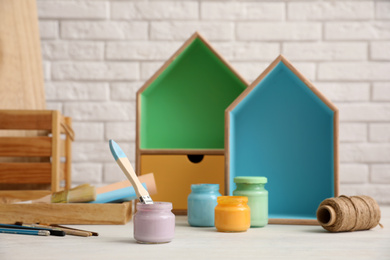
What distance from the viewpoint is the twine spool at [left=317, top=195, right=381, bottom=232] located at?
87 cm

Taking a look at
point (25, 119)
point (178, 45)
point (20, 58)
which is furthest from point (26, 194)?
point (178, 45)

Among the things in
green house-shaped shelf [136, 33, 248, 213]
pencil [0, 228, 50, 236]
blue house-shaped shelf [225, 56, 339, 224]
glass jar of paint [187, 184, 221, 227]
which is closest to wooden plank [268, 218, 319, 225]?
blue house-shaped shelf [225, 56, 339, 224]

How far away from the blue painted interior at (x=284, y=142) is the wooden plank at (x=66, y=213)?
0.89 feet

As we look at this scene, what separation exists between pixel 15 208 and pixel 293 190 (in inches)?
24.0

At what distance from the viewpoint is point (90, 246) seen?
746mm

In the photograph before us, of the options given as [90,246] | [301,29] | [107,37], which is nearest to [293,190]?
[90,246]

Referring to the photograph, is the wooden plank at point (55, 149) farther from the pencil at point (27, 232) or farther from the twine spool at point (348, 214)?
the twine spool at point (348, 214)

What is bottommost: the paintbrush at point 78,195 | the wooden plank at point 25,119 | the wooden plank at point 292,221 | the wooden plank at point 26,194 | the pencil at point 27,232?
the wooden plank at point 292,221

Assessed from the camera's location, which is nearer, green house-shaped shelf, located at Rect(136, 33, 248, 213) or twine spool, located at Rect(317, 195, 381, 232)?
twine spool, located at Rect(317, 195, 381, 232)

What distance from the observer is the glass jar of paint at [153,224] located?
762mm

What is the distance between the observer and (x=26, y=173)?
1169mm

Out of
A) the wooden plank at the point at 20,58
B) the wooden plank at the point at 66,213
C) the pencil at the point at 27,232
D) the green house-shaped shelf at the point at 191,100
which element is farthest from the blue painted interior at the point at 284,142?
the wooden plank at the point at 20,58

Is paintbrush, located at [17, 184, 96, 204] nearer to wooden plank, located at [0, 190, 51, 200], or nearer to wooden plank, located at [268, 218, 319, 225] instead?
wooden plank, located at [0, 190, 51, 200]

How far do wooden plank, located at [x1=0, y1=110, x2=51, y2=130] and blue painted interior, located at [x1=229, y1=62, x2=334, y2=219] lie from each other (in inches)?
18.4
